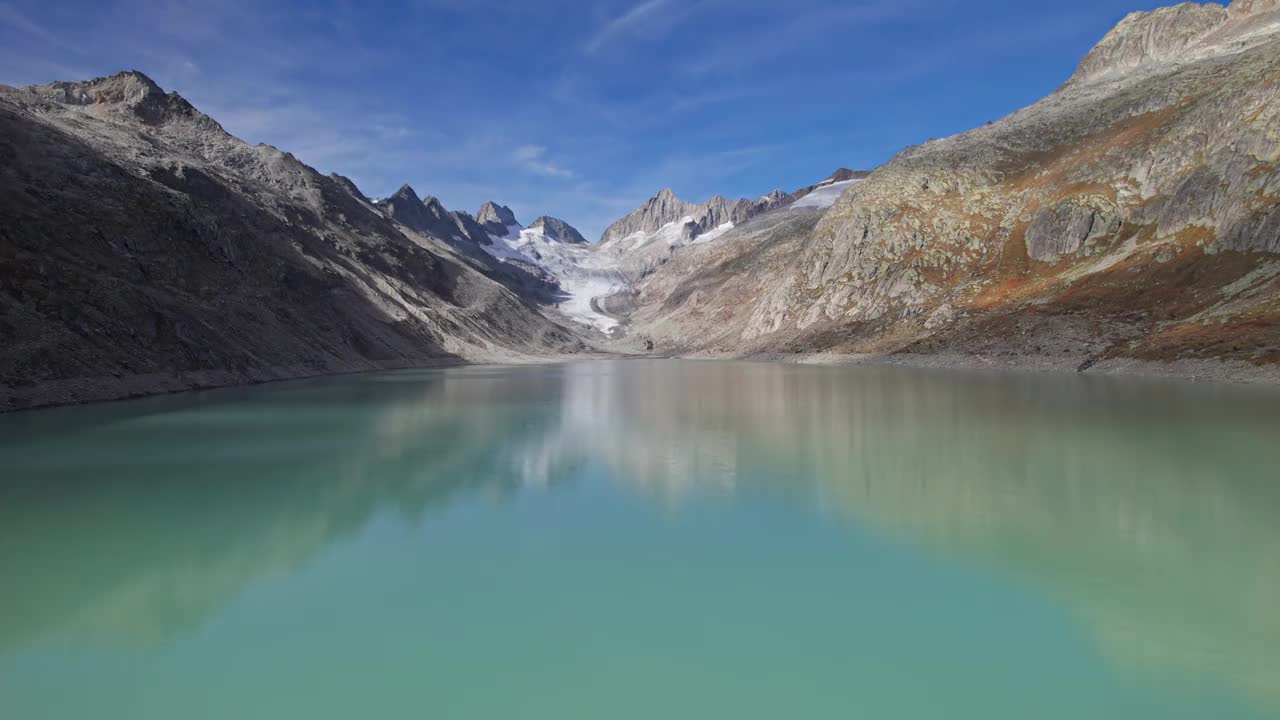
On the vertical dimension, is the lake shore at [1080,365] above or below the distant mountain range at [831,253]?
below

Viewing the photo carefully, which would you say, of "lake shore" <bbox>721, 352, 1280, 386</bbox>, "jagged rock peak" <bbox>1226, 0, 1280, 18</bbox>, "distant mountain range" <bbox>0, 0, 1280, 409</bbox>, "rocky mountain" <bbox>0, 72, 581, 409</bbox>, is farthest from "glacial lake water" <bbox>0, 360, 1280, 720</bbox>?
"jagged rock peak" <bbox>1226, 0, 1280, 18</bbox>

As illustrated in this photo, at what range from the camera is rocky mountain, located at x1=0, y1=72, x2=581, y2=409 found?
3591cm

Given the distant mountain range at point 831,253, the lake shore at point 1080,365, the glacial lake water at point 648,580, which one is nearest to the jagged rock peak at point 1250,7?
the distant mountain range at point 831,253

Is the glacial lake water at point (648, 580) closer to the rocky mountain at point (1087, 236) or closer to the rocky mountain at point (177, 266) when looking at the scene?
the rocky mountain at point (177, 266)

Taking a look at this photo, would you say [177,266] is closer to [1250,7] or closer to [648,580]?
[648,580]

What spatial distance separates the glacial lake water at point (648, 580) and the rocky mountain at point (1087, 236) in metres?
38.3

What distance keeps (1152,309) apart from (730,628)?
206ft

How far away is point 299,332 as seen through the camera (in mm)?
64875

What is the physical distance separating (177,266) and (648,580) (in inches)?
2340

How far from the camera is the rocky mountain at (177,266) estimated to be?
35906mm

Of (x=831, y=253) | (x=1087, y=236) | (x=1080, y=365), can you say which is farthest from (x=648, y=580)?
(x=831, y=253)

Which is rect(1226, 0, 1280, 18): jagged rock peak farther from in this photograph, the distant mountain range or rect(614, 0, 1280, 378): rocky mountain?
the distant mountain range

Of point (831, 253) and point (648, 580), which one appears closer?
point (648, 580)

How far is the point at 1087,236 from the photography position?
76438 mm
